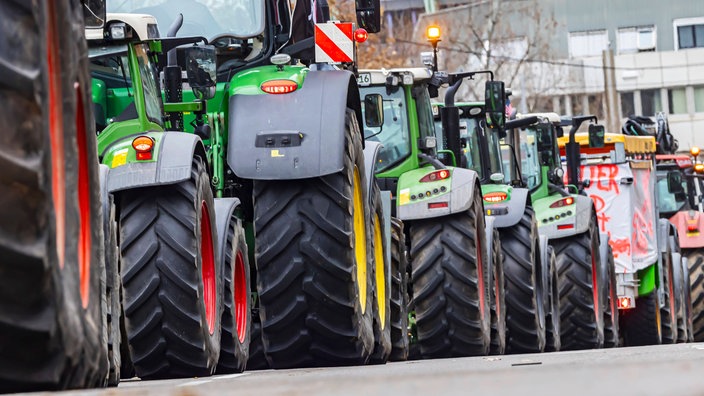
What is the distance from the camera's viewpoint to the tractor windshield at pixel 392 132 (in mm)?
15602

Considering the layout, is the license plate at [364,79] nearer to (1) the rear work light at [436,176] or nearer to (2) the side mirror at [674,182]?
(1) the rear work light at [436,176]

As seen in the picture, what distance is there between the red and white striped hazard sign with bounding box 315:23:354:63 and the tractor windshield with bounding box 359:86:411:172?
377 cm

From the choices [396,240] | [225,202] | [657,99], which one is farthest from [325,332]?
[657,99]

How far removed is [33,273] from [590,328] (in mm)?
16911

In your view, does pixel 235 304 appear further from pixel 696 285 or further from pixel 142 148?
pixel 696 285

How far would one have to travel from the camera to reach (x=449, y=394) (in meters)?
3.31

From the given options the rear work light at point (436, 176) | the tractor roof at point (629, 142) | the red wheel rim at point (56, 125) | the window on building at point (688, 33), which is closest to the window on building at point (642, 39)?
the window on building at point (688, 33)

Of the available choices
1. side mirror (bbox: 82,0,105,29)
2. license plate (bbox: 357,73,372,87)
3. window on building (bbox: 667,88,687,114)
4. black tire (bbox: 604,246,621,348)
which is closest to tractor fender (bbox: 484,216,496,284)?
license plate (bbox: 357,73,372,87)

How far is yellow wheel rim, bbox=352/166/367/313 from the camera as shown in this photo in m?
11.1

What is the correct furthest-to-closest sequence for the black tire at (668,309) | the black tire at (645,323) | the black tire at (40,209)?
the black tire at (668,309), the black tire at (645,323), the black tire at (40,209)

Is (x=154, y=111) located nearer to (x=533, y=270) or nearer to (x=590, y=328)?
(x=533, y=270)

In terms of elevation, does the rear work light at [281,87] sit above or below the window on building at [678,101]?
above

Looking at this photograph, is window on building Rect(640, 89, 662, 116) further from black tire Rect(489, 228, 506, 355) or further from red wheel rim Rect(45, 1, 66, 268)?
red wheel rim Rect(45, 1, 66, 268)

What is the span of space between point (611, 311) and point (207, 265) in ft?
43.4
